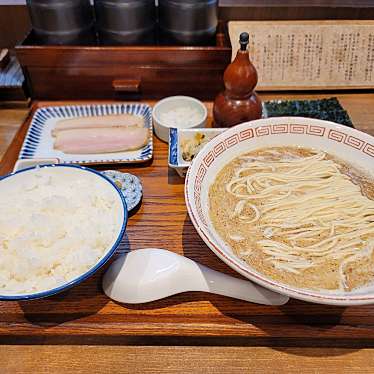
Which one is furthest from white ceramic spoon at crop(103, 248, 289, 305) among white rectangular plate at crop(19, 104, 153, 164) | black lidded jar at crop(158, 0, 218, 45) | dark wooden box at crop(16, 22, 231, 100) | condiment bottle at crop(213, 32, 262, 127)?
black lidded jar at crop(158, 0, 218, 45)

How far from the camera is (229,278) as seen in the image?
1244 millimetres

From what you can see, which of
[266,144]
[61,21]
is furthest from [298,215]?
[61,21]

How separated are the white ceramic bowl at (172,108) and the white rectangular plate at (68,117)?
6 cm

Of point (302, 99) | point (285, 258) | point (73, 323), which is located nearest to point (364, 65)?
point (302, 99)

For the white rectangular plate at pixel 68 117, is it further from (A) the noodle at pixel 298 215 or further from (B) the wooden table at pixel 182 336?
(B) the wooden table at pixel 182 336

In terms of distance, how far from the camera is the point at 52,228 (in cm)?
125

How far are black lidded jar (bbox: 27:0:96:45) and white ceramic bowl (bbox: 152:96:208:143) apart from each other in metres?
0.58

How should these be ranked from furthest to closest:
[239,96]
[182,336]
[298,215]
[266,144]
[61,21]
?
[61,21], [239,96], [266,144], [298,215], [182,336]

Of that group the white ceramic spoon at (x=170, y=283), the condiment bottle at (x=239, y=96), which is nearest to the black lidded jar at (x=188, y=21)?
the condiment bottle at (x=239, y=96)

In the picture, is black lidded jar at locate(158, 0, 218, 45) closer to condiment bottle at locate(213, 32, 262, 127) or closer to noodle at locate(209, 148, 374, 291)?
condiment bottle at locate(213, 32, 262, 127)

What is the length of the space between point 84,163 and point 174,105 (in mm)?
603

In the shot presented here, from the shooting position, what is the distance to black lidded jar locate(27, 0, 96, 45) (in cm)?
196

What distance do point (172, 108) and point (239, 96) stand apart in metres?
0.43

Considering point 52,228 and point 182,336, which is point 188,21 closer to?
point 52,228
